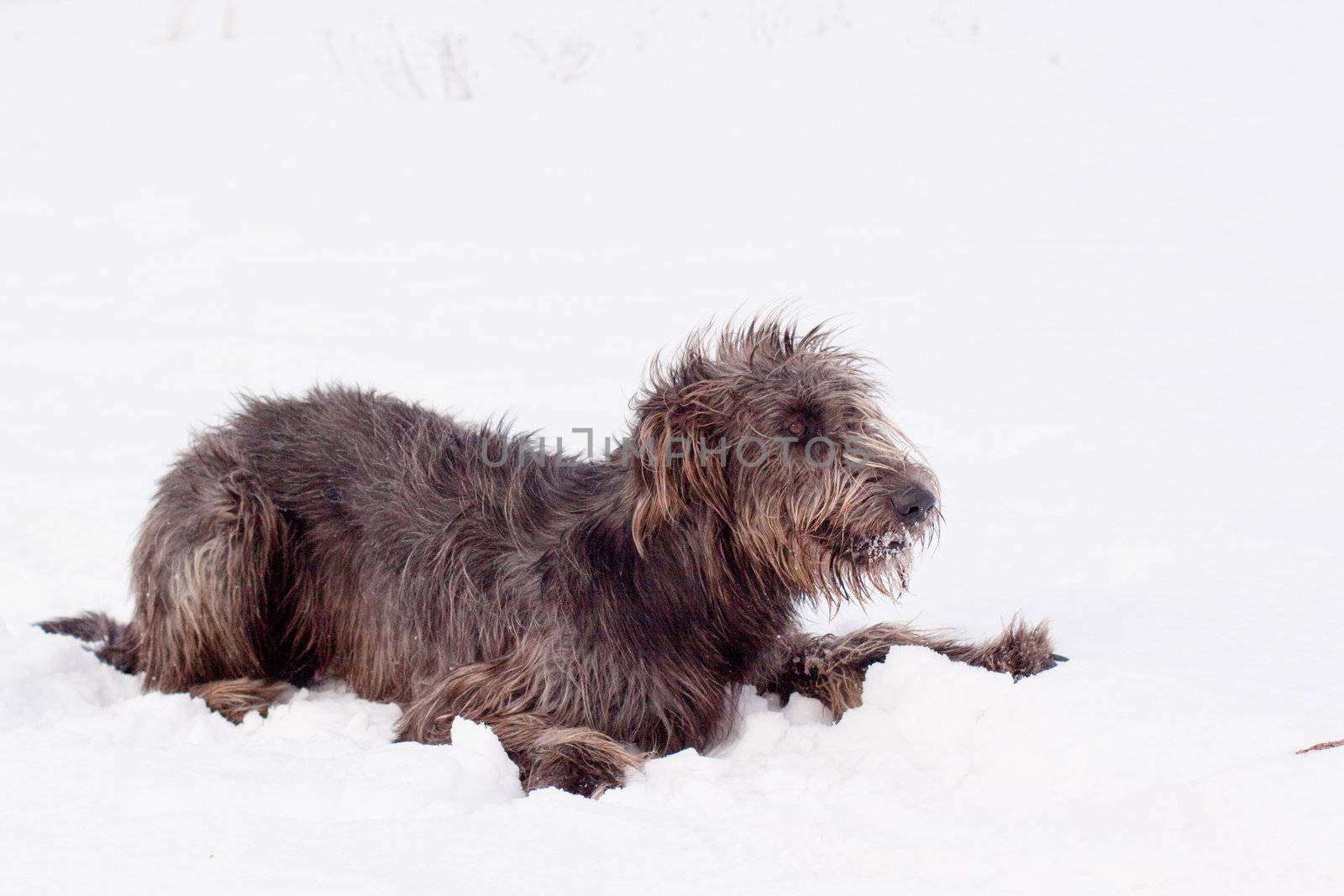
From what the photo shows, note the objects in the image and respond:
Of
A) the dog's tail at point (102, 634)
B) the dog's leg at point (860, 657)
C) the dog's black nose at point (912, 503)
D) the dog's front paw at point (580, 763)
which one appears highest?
the dog's black nose at point (912, 503)

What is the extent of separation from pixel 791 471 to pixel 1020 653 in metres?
1.18

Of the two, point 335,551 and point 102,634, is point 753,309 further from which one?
point 102,634

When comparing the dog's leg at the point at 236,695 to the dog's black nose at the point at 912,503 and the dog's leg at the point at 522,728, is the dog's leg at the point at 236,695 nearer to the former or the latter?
the dog's leg at the point at 522,728

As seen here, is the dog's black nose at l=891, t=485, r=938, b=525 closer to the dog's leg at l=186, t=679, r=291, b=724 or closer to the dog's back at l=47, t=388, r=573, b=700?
the dog's back at l=47, t=388, r=573, b=700

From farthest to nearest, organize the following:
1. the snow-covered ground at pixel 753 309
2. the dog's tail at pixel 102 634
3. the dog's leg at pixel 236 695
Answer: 1. the dog's tail at pixel 102 634
2. the dog's leg at pixel 236 695
3. the snow-covered ground at pixel 753 309

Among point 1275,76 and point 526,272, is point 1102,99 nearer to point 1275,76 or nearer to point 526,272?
point 1275,76

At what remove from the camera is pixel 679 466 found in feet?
12.6

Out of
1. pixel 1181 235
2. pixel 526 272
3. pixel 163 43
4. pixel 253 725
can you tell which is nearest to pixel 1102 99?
pixel 1181 235

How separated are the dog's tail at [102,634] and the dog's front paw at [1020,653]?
10.6 feet

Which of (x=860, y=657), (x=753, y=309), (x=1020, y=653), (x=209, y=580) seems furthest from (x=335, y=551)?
(x=753, y=309)

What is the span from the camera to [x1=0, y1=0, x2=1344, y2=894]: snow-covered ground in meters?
3.07

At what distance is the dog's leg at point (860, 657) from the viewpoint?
4.23m

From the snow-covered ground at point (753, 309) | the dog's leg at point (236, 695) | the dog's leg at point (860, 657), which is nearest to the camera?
the snow-covered ground at point (753, 309)

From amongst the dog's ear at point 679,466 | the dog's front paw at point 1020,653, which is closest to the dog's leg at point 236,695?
the dog's ear at point 679,466
